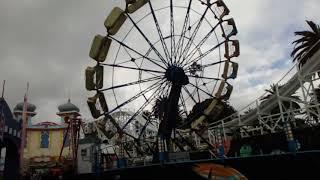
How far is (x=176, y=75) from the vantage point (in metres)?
21.3

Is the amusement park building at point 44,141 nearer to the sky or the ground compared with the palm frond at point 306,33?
nearer to the ground

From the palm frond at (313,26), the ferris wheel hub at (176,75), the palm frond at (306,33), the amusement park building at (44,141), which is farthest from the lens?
the amusement park building at (44,141)

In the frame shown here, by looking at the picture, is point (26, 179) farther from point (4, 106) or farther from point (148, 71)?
point (148, 71)

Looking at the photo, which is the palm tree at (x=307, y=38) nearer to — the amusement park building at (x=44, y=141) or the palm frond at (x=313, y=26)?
the palm frond at (x=313, y=26)

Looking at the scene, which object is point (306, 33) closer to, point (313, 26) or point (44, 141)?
point (313, 26)

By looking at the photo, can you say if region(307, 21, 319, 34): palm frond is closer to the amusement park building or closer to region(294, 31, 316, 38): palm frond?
region(294, 31, 316, 38): palm frond

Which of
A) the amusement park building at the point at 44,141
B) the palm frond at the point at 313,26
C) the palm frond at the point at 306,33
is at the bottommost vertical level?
the amusement park building at the point at 44,141

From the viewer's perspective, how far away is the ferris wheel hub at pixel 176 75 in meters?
21.3

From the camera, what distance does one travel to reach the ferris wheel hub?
21.3 metres

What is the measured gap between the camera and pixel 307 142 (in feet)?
60.6

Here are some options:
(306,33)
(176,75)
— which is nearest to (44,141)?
(176,75)

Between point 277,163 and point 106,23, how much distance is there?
12637mm

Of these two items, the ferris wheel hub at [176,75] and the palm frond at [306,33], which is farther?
the palm frond at [306,33]

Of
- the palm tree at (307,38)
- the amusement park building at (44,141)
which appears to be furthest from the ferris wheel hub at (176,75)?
the amusement park building at (44,141)
